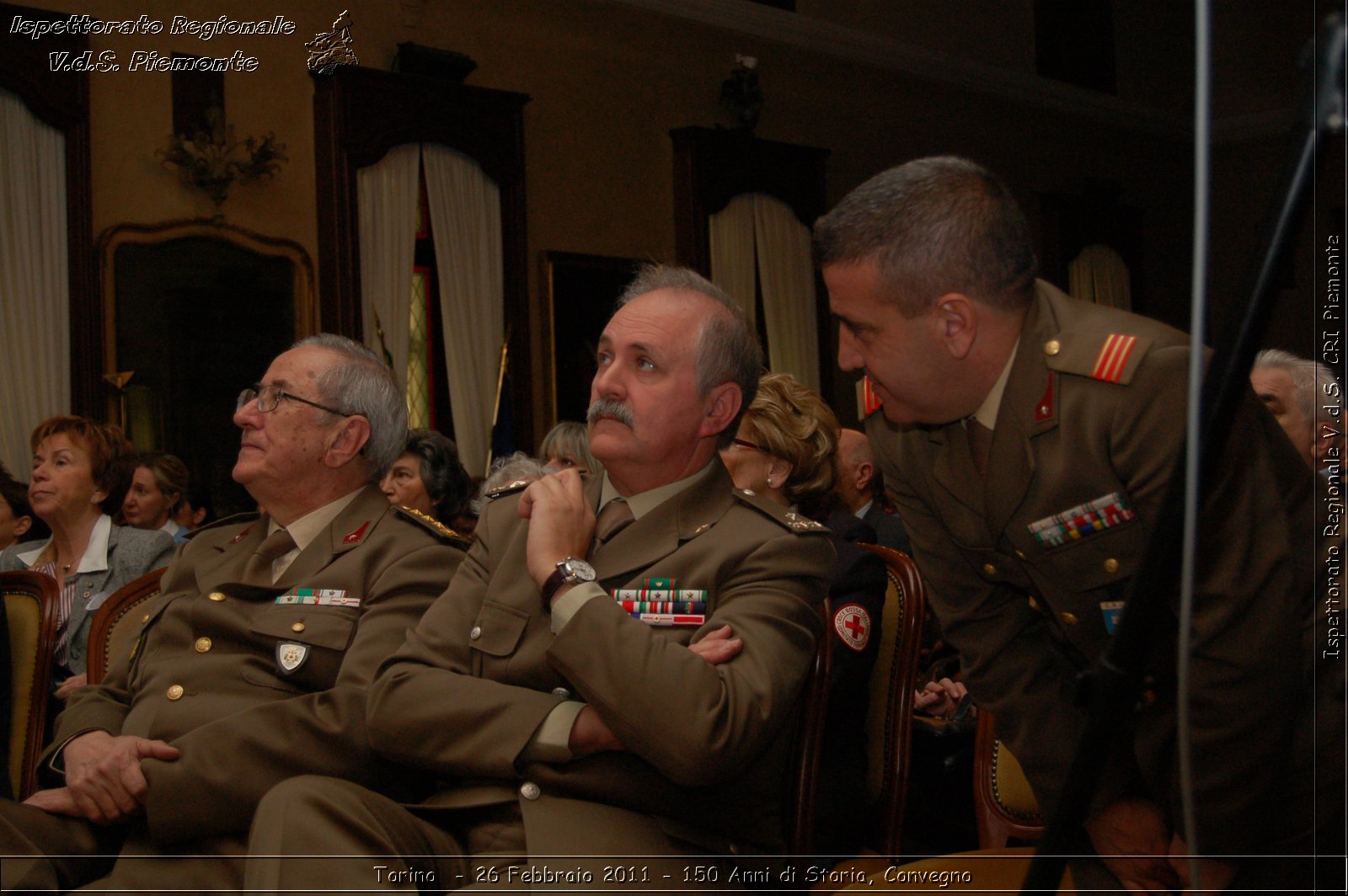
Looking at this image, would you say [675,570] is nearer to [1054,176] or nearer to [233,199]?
[233,199]

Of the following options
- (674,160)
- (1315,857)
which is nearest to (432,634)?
(1315,857)

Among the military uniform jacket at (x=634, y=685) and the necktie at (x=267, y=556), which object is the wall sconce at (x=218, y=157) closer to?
the necktie at (x=267, y=556)

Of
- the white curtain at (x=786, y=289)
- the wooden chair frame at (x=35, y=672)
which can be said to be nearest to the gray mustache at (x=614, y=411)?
the wooden chair frame at (x=35, y=672)

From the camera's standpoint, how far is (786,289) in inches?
359

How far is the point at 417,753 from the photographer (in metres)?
1.69

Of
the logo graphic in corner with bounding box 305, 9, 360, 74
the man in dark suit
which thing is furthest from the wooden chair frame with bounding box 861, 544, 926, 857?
the logo graphic in corner with bounding box 305, 9, 360, 74

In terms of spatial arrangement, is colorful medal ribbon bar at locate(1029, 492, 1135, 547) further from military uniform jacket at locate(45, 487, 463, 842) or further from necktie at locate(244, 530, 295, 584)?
necktie at locate(244, 530, 295, 584)

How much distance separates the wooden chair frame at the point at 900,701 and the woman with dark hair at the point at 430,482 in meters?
2.39

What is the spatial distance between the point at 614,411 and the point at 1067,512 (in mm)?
761

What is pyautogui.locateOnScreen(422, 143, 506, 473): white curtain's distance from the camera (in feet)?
24.5

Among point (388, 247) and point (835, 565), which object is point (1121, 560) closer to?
point (835, 565)

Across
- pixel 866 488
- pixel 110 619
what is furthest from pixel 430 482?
pixel 110 619

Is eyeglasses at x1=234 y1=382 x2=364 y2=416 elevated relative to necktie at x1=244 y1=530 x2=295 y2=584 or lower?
elevated

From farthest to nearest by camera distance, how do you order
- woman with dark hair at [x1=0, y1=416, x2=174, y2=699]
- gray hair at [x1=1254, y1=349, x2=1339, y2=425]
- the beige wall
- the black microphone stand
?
the beige wall → woman with dark hair at [x1=0, y1=416, x2=174, y2=699] → gray hair at [x1=1254, y1=349, x2=1339, y2=425] → the black microphone stand
